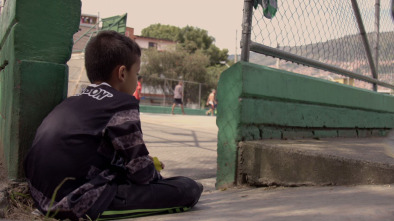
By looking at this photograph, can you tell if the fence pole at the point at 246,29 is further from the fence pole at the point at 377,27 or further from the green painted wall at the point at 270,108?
the fence pole at the point at 377,27

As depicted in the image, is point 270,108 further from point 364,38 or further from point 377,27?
point 377,27

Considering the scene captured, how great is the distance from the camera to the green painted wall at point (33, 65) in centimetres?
192

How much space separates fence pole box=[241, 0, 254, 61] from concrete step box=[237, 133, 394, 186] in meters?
0.81

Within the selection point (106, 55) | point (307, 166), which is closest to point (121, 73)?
point (106, 55)

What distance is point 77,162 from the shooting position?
5.45 feet

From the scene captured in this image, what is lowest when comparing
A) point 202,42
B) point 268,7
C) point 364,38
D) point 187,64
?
point 268,7

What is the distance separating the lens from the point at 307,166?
8.18 feet

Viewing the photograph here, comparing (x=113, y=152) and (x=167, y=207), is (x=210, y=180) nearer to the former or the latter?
(x=167, y=207)

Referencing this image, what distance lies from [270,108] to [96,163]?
1993 mm

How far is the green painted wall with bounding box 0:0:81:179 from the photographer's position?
1.92m

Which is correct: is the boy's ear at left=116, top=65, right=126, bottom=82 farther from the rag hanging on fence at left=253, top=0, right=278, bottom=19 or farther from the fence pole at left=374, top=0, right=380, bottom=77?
the fence pole at left=374, top=0, right=380, bottom=77

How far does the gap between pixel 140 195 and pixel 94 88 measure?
63 cm

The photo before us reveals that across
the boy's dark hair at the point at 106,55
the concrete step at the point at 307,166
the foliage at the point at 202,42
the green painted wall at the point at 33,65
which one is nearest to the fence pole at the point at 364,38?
the concrete step at the point at 307,166

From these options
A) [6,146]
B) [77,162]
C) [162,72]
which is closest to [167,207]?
[77,162]
